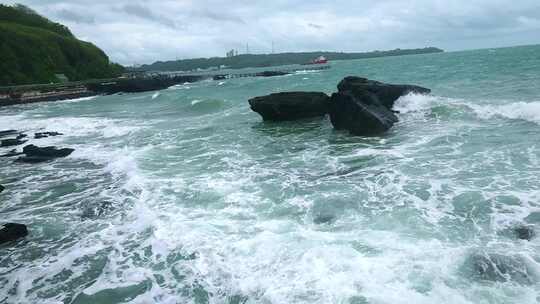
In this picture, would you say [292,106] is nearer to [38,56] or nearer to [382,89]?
[382,89]

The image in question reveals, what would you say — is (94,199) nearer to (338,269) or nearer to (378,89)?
(338,269)

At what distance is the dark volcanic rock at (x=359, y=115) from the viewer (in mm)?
19531

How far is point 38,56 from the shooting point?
87.2 m

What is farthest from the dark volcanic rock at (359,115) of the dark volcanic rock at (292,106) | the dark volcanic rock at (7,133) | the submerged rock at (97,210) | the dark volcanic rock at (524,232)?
the dark volcanic rock at (7,133)

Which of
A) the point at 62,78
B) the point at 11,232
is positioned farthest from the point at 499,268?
the point at 62,78

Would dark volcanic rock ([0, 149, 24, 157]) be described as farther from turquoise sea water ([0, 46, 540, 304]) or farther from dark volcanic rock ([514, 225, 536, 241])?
dark volcanic rock ([514, 225, 536, 241])

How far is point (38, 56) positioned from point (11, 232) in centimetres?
9036

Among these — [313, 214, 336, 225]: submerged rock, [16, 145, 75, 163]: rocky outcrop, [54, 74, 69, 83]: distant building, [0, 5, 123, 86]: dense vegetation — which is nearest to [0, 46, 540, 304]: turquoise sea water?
[313, 214, 336, 225]: submerged rock

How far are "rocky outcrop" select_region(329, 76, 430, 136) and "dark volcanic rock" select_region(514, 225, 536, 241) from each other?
1111 cm

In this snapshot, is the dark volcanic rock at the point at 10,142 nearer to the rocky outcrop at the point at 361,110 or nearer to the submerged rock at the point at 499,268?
the rocky outcrop at the point at 361,110

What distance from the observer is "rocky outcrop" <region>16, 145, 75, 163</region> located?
19.4 meters

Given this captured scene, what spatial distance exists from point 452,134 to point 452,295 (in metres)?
13.0

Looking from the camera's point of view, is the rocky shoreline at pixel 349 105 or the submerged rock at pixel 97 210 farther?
the rocky shoreline at pixel 349 105

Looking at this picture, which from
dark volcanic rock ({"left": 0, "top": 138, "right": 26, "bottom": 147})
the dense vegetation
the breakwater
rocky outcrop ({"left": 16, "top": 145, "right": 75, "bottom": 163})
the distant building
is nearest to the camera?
rocky outcrop ({"left": 16, "top": 145, "right": 75, "bottom": 163})
